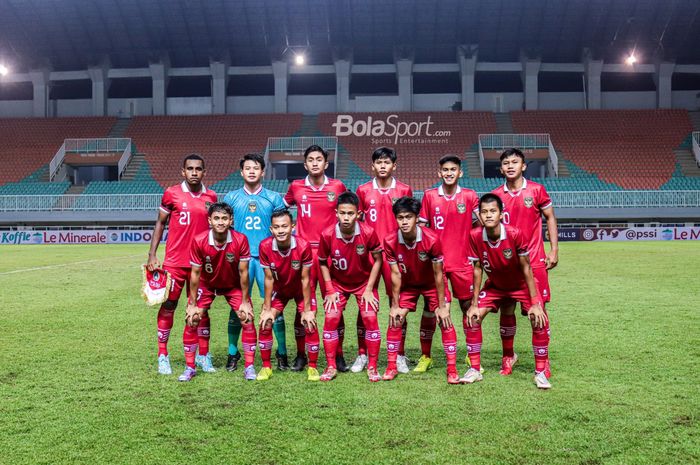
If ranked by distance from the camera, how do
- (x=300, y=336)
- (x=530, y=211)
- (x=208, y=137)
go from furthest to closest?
(x=208, y=137), (x=300, y=336), (x=530, y=211)

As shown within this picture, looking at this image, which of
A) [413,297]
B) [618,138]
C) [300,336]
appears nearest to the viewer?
[413,297]

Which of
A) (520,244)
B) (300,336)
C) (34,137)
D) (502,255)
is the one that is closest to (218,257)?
(300,336)

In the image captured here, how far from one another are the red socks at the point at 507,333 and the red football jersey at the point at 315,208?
1.94 metres

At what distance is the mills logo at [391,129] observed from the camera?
37.3 meters

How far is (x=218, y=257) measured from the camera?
5.12m

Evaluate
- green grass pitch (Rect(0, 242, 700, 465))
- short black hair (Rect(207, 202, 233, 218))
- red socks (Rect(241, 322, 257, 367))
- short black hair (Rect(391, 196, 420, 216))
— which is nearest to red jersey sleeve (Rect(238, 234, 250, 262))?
short black hair (Rect(207, 202, 233, 218))

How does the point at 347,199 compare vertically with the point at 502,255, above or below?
above

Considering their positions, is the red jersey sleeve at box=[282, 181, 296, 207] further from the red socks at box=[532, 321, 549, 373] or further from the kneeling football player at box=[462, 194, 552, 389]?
the red socks at box=[532, 321, 549, 373]

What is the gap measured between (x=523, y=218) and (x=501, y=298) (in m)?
0.82

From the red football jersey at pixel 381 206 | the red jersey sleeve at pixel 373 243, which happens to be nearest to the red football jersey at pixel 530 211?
the red football jersey at pixel 381 206

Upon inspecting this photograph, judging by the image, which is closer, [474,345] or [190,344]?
[474,345]

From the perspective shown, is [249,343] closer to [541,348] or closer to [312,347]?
[312,347]

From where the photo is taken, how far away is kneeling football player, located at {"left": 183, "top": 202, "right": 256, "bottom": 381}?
500 centimetres

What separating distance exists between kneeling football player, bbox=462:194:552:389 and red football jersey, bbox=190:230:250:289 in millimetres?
2036
